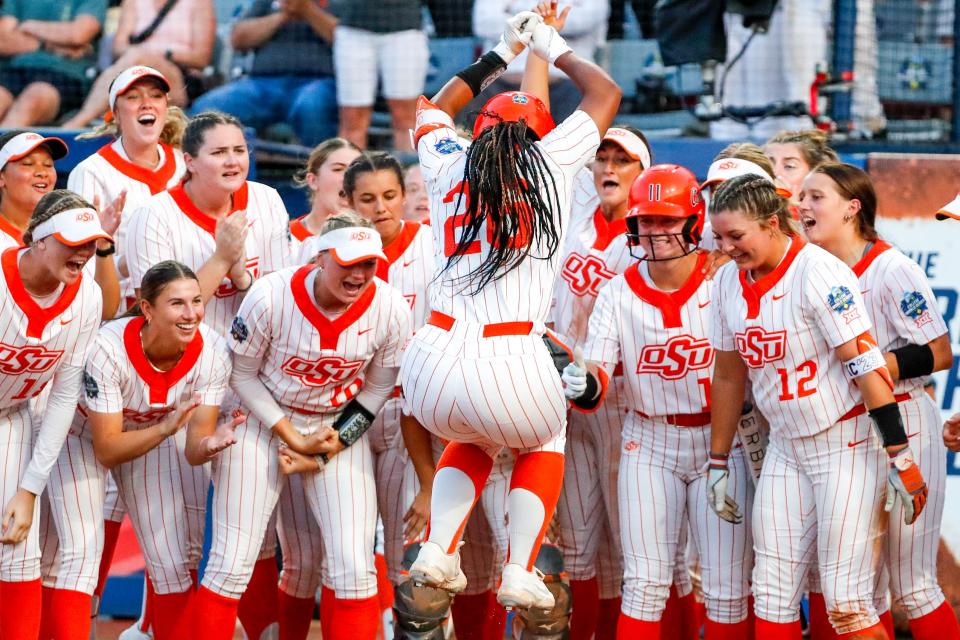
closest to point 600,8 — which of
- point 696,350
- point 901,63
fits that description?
point 901,63

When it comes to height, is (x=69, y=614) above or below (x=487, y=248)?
below

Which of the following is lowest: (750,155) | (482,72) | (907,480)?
(907,480)

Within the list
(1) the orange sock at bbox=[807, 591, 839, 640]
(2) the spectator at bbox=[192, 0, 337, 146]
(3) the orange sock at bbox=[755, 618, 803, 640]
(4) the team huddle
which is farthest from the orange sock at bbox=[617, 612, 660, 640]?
(2) the spectator at bbox=[192, 0, 337, 146]

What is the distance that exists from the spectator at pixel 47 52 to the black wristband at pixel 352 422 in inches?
A: 129

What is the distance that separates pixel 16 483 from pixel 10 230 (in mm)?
932

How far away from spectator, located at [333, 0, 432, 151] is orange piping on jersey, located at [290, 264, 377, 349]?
98.5 inches

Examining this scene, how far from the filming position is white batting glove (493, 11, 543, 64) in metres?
4.19

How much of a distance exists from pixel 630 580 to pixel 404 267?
4.83ft

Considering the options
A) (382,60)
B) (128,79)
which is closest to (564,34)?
(382,60)

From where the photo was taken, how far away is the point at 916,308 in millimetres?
4590

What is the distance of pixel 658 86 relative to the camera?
24.3 feet

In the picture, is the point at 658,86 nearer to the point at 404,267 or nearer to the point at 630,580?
the point at 404,267

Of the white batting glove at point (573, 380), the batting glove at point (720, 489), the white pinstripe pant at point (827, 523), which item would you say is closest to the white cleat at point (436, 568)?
the white batting glove at point (573, 380)

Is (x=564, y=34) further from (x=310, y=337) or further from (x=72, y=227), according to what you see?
(x=72, y=227)
